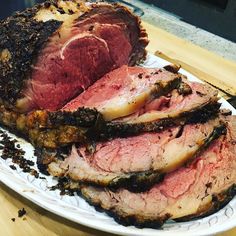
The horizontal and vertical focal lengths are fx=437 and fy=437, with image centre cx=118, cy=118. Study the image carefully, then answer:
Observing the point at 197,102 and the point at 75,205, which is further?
the point at 197,102

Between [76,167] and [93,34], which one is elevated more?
[93,34]

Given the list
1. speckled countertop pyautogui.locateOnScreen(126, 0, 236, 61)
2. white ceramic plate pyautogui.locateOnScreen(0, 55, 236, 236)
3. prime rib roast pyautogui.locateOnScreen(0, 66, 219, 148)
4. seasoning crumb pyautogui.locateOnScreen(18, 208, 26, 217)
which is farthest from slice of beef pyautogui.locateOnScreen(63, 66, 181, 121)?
speckled countertop pyautogui.locateOnScreen(126, 0, 236, 61)

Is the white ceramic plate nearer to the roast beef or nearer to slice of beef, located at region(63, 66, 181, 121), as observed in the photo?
the roast beef

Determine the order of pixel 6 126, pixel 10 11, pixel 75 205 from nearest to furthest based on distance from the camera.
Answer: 1. pixel 75 205
2. pixel 6 126
3. pixel 10 11

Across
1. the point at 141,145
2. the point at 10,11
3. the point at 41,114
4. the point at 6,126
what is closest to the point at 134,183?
the point at 141,145

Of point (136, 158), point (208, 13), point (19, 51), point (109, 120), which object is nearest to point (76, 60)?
point (19, 51)

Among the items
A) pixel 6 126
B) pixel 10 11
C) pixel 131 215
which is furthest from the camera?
pixel 10 11

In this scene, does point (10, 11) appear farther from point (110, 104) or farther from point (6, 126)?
point (110, 104)
